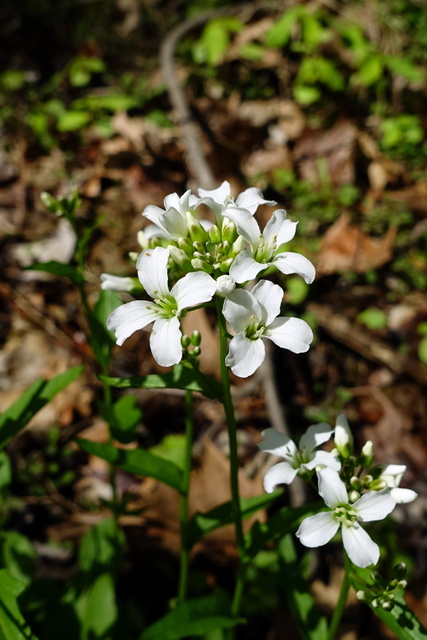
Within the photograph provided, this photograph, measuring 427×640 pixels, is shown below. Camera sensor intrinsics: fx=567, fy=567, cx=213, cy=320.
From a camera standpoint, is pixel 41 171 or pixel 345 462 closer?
pixel 345 462

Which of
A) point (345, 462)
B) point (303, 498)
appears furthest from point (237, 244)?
point (303, 498)

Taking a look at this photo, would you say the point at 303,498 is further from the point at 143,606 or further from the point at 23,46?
the point at 23,46

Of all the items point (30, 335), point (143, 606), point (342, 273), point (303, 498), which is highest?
point (30, 335)

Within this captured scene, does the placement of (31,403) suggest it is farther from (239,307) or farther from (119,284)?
(239,307)

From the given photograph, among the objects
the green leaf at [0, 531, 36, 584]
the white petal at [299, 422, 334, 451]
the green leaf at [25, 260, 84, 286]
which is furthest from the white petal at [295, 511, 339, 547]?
the green leaf at [0, 531, 36, 584]

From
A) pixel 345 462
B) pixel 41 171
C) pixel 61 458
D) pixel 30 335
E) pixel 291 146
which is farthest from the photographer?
pixel 291 146

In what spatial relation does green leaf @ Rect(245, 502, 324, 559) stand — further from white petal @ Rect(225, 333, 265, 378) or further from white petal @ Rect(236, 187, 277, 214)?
white petal @ Rect(236, 187, 277, 214)

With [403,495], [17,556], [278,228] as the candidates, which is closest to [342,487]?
[403,495]
